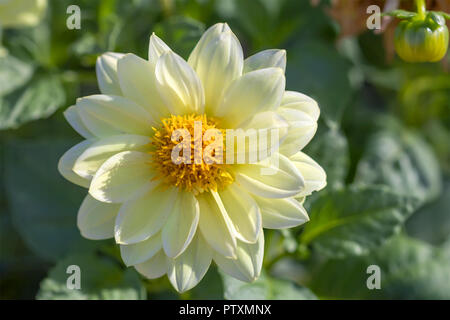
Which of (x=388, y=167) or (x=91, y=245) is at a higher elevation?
(x=388, y=167)

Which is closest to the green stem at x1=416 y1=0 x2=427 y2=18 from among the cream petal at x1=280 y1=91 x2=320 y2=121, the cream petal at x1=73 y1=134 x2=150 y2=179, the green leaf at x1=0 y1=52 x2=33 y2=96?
the cream petal at x1=280 y1=91 x2=320 y2=121

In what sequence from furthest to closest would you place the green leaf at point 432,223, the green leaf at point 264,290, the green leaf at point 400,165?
the green leaf at point 432,223 < the green leaf at point 400,165 < the green leaf at point 264,290

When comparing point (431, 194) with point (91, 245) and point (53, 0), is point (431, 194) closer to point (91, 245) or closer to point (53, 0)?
point (91, 245)

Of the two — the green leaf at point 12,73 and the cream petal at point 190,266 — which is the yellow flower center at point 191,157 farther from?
the green leaf at point 12,73

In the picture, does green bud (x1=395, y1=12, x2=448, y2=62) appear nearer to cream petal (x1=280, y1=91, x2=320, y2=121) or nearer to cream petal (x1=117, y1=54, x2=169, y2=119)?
cream petal (x1=280, y1=91, x2=320, y2=121)

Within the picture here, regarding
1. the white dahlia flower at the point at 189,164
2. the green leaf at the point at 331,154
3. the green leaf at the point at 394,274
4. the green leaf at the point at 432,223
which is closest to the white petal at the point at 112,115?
the white dahlia flower at the point at 189,164

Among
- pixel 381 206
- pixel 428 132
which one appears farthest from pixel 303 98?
pixel 428 132
